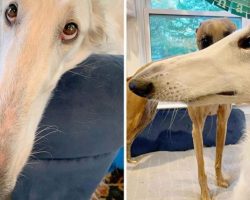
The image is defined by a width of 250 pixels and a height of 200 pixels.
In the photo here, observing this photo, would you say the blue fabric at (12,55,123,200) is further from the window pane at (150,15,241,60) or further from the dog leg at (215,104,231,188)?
the dog leg at (215,104,231,188)

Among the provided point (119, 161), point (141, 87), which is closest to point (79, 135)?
point (119, 161)

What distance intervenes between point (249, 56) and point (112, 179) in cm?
67

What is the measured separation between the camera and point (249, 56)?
1275mm

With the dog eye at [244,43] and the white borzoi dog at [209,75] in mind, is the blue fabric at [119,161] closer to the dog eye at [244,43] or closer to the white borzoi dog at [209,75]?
the white borzoi dog at [209,75]

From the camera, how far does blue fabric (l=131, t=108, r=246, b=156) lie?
1461mm

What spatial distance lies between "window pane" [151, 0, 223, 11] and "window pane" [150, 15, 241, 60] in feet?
0.11

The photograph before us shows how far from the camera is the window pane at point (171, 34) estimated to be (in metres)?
1.49

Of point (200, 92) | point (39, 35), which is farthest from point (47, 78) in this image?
point (200, 92)

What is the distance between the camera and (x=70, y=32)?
141 cm

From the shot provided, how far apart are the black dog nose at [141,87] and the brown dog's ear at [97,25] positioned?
0.20 meters

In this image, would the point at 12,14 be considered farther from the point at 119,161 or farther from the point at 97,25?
the point at 119,161

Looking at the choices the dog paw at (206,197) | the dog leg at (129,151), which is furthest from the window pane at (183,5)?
the dog paw at (206,197)

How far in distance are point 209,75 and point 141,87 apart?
0.81 ft

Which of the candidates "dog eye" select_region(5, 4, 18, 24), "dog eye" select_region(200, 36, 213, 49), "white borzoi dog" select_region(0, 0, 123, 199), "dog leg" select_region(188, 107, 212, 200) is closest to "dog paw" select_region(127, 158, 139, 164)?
"dog leg" select_region(188, 107, 212, 200)
